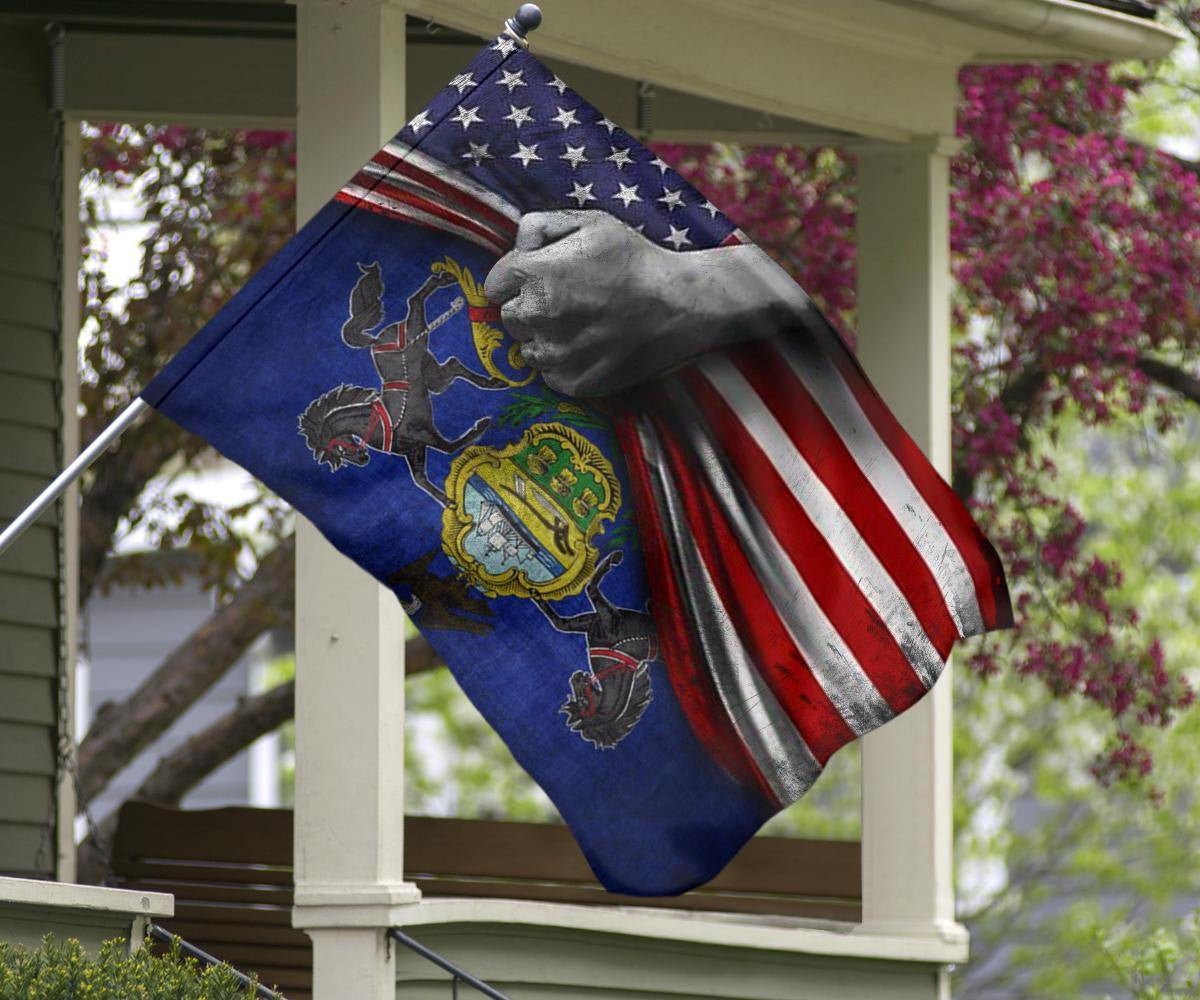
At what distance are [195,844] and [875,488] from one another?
406 centimetres

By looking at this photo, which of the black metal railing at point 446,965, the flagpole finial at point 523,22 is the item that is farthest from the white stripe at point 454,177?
the black metal railing at point 446,965

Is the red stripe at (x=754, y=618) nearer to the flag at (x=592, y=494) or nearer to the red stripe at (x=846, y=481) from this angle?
the flag at (x=592, y=494)

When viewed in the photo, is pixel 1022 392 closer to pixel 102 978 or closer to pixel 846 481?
pixel 846 481

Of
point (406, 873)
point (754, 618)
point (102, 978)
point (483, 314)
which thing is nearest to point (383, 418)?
point (483, 314)

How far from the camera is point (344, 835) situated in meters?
5.68

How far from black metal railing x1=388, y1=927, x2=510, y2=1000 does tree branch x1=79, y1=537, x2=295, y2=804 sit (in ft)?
15.4

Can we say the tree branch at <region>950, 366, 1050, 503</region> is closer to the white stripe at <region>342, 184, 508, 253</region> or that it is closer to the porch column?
the porch column

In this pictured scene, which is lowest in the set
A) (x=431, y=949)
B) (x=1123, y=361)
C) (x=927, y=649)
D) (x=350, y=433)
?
(x=431, y=949)

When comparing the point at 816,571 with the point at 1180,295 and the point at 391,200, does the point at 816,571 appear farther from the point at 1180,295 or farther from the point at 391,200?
the point at 1180,295

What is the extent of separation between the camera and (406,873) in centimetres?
830

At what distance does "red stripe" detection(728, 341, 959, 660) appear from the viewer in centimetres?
501

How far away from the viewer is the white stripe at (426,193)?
15.7 feet

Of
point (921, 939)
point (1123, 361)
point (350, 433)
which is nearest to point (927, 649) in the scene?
point (350, 433)

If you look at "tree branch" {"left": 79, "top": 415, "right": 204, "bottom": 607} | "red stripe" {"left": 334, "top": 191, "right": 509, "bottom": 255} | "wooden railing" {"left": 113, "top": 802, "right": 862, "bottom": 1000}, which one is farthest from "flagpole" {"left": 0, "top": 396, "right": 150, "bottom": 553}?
"tree branch" {"left": 79, "top": 415, "right": 204, "bottom": 607}
